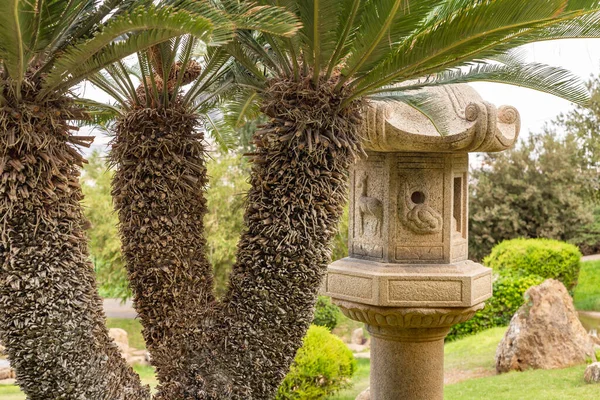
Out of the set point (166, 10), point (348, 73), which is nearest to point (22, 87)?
point (166, 10)

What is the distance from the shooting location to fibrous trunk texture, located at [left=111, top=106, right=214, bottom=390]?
5141 mm

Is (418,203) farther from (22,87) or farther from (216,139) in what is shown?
(22,87)

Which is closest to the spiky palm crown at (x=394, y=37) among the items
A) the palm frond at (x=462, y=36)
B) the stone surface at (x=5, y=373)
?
the palm frond at (x=462, y=36)

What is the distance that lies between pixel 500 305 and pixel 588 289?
700 centimetres

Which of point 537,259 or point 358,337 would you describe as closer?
point 537,259

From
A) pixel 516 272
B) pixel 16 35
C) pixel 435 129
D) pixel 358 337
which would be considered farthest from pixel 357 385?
pixel 16 35

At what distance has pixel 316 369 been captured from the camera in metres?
8.79

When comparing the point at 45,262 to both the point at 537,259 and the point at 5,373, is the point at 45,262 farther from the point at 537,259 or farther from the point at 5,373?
the point at 537,259

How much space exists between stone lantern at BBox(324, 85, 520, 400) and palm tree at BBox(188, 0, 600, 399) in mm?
1010

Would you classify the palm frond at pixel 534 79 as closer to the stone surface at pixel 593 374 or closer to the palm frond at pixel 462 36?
the palm frond at pixel 462 36

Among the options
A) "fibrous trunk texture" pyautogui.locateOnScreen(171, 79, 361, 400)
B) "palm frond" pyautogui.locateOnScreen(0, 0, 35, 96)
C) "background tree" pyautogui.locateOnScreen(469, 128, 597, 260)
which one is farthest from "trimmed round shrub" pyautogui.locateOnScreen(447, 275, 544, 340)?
"palm frond" pyautogui.locateOnScreen(0, 0, 35, 96)

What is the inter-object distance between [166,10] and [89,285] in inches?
75.2

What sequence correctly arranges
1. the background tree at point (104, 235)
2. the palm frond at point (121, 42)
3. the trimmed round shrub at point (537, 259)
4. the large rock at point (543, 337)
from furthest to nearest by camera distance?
the background tree at point (104, 235)
the trimmed round shrub at point (537, 259)
the large rock at point (543, 337)
the palm frond at point (121, 42)

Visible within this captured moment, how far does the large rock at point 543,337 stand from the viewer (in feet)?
31.6
